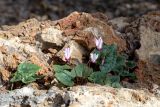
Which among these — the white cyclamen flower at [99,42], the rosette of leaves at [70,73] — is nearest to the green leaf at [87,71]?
the rosette of leaves at [70,73]

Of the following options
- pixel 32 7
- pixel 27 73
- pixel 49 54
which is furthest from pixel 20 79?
pixel 32 7

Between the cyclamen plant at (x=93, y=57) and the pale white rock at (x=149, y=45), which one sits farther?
the pale white rock at (x=149, y=45)

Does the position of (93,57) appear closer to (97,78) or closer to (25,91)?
(97,78)

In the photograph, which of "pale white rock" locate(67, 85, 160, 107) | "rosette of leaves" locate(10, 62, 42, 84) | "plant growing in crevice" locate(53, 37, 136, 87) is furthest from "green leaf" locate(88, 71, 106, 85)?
"rosette of leaves" locate(10, 62, 42, 84)

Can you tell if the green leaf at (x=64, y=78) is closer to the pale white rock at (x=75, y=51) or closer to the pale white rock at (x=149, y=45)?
the pale white rock at (x=75, y=51)

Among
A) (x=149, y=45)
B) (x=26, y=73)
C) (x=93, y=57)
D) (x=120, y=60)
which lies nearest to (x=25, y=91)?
(x=26, y=73)

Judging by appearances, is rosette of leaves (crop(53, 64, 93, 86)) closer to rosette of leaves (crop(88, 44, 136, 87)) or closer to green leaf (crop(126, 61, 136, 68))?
rosette of leaves (crop(88, 44, 136, 87))

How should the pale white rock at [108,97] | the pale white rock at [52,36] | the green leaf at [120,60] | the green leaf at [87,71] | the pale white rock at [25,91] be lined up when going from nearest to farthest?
the pale white rock at [108,97], the pale white rock at [25,91], the green leaf at [87,71], the green leaf at [120,60], the pale white rock at [52,36]
